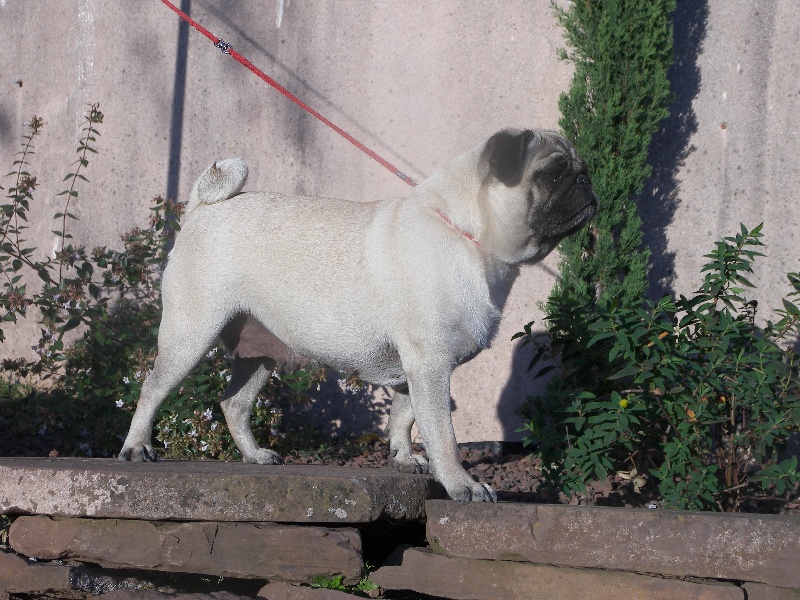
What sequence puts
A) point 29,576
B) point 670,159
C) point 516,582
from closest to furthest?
point 516,582 < point 29,576 < point 670,159

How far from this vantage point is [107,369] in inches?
229

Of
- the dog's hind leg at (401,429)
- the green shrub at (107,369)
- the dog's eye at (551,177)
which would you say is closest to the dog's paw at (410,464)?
the dog's hind leg at (401,429)

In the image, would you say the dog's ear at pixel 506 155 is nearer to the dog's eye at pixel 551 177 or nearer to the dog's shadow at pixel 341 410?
the dog's eye at pixel 551 177

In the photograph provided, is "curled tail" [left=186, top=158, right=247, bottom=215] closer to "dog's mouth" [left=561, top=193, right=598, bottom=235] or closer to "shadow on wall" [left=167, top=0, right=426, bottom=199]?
"dog's mouth" [left=561, top=193, right=598, bottom=235]

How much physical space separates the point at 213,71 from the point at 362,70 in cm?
112

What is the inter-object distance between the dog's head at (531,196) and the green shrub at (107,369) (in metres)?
2.35

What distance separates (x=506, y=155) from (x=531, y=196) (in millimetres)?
191

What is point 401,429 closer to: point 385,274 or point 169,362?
point 385,274

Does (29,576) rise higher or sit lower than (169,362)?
lower

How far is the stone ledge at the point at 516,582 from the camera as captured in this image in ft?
9.52

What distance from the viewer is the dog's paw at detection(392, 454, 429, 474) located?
12.6 ft

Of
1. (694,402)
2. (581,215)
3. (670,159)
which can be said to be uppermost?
(670,159)

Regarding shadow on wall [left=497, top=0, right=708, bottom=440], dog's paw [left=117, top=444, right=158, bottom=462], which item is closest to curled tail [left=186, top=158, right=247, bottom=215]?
dog's paw [left=117, top=444, right=158, bottom=462]

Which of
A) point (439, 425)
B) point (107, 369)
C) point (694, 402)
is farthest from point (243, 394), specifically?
point (694, 402)
